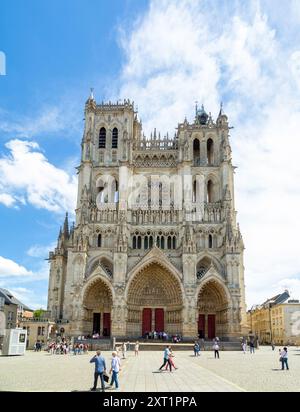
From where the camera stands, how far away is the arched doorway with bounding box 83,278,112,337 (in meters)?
43.6

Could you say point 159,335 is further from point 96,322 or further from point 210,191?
point 210,191

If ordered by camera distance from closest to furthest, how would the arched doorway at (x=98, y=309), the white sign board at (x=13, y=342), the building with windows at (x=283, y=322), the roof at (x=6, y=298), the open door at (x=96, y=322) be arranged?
the white sign board at (x=13, y=342) → the arched doorway at (x=98, y=309) → the open door at (x=96, y=322) → the roof at (x=6, y=298) → the building with windows at (x=283, y=322)

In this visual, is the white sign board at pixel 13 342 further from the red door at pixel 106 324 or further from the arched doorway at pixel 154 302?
the red door at pixel 106 324

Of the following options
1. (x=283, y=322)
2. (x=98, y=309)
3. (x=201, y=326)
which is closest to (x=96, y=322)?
(x=98, y=309)

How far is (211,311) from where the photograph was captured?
4516 centimetres

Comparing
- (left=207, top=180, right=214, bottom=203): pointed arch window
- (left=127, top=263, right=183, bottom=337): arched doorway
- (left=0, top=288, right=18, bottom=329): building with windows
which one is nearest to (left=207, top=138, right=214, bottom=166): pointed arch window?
(left=207, top=180, right=214, bottom=203): pointed arch window

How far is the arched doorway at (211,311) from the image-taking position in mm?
43406

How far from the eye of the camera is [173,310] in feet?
143

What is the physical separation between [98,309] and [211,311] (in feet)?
43.4

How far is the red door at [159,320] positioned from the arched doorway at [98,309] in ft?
17.9

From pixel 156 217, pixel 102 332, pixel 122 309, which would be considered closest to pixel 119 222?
pixel 156 217

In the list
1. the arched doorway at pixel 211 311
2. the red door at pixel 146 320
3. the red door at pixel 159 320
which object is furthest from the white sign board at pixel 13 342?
the arched doorway at pixel 211 311
